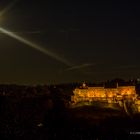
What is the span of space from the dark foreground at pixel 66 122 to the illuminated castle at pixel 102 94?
4.99 meters

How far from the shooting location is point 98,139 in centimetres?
3162

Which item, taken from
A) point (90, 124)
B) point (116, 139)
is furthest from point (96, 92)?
point (116, 139)

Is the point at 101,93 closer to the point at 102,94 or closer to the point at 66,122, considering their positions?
the point at 102,94

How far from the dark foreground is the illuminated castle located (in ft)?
16.4

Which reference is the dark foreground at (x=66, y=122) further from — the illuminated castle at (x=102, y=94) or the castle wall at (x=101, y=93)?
the castle wall at (x=101, y=93)

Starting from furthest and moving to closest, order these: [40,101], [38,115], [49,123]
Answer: [40,101] < [38,115] < [49,123]

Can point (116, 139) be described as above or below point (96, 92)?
below

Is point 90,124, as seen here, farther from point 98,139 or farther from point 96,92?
point 96,92

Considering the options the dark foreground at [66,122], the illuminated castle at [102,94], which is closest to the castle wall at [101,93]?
the illuminated castle at [102,94]

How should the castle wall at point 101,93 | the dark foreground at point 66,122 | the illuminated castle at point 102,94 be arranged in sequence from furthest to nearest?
the castle wall at point 101,93 < the illuminated castle at point 102,94 < the dark foreground at point 66,122

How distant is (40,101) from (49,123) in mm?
18455

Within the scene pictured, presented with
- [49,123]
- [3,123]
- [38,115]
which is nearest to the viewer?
[3,123]

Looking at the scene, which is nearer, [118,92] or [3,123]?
[3,123]

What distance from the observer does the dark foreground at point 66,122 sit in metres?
30.9
